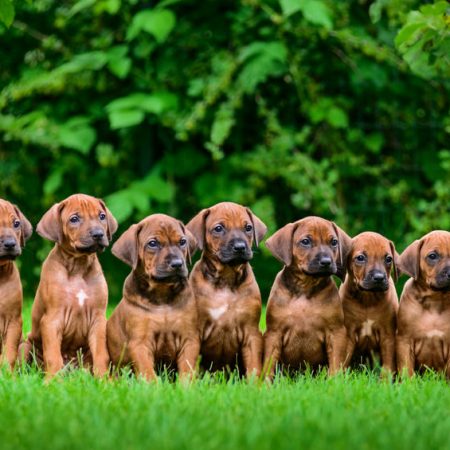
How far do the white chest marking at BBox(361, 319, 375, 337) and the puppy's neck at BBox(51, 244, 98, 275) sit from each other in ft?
6.17

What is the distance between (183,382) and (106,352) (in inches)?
37.5

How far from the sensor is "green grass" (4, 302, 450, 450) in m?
4.81

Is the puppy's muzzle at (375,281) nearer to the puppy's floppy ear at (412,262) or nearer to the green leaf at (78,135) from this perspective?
the puppy's floppy ear at (412,262)

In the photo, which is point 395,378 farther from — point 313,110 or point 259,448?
point 313,110

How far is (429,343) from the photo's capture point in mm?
7199

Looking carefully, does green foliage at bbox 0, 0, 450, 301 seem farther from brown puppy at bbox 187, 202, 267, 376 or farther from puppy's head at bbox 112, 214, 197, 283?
puppy's head at bbox 112, 214, 197, 283

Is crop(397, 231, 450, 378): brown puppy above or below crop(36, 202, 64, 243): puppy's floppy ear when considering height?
below

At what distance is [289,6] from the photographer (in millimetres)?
11672

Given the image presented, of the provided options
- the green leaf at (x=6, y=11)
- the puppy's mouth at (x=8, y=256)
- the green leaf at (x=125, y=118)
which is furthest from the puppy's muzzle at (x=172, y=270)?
the green leaf at (x=125, y=118)

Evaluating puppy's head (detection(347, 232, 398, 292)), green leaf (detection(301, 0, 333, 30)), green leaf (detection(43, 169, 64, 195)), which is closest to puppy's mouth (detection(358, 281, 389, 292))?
puppy's head (detection(347, 232, 398, 292))

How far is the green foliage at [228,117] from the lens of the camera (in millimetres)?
12344

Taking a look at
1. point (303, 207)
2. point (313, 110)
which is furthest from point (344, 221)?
point (313, 110)

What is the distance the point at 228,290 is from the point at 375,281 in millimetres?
963

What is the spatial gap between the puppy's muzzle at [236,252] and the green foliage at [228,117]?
489cm
